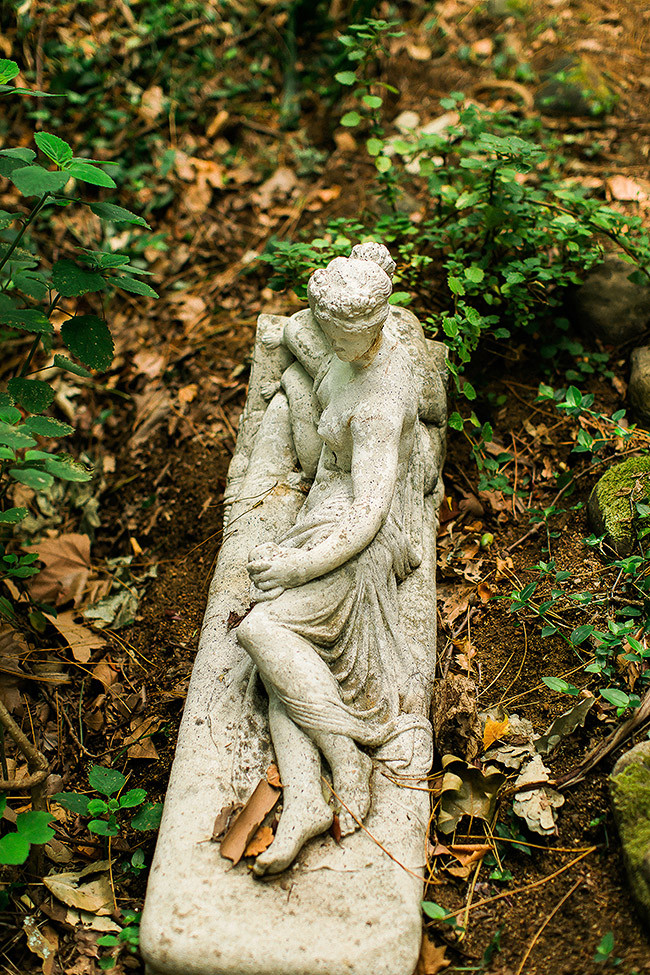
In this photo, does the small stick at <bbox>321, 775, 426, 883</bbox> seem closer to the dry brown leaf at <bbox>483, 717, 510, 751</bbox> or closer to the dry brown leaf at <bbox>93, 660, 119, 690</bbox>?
the dry brown leaf at <bbox>483, 717, 510, 751</bbox>

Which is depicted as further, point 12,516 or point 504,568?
point 504,568

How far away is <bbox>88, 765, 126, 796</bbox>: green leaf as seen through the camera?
3180mm

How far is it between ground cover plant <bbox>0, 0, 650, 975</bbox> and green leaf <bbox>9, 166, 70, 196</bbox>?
2 cm

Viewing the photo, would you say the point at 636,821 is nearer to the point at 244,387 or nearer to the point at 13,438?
the point at 13,438

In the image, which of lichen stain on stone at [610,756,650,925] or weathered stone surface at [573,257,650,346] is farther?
weathered stone surface at [573,257,650,346]

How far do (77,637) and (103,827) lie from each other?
1.18 metres

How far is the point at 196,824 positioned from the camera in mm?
2719

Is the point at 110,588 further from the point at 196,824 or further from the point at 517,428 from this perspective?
the point at 517,428

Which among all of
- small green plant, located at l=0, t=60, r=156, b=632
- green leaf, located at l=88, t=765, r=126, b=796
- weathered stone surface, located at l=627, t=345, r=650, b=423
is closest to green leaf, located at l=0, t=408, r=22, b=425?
small green plant, located at l=0, t=60, r=156, b=632

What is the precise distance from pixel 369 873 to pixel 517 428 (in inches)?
99.3

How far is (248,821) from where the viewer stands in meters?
2.68

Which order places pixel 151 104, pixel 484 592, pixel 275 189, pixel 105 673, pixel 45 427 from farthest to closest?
pixel 151 104, pixel 275 189, pixel 105 673, pixel 484 592, pixel 45 427

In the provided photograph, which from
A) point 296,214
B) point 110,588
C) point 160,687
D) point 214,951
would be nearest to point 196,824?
point 214,951

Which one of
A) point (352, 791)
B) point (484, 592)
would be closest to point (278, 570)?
point (352, 791)
